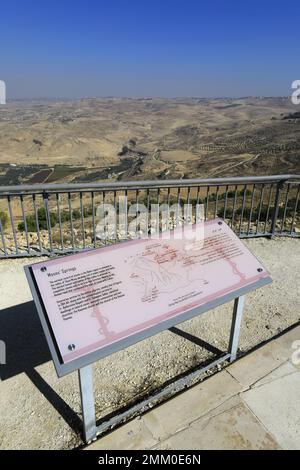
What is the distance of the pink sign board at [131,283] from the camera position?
2305 millimetres

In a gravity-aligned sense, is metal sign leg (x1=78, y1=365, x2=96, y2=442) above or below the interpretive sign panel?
below

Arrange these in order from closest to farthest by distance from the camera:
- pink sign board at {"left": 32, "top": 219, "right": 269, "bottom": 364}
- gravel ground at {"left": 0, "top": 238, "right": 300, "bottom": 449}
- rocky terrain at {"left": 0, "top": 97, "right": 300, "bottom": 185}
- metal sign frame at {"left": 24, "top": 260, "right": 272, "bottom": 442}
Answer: metal sign frame at {"left": 24, "top": 260, "right": 272, "bottom": 442} < pink sign board at {"left": 32, "top": 219, "right": 269, "bottom": 364} < gravel ground at {"left": 0, "top": 238, "right": 300, "bottom": 449} < rocky terrain at {"left": 0, "top": 97, "right": 300, "bottom": 185}

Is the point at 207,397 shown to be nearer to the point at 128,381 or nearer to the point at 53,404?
the point at 128,381

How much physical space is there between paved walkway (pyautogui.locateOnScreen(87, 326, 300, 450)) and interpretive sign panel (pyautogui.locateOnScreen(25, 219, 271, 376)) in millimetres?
802

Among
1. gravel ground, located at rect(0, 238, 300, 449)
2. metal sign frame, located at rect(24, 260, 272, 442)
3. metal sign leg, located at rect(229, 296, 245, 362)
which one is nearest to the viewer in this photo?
metal sign frame, located at rect(24, 260, 272, 442)

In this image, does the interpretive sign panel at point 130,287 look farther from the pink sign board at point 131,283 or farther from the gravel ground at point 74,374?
the gravel ground at point 74,374

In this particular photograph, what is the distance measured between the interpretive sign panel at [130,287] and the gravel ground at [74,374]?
39.2 inches

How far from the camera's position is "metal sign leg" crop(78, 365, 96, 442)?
7.82ft

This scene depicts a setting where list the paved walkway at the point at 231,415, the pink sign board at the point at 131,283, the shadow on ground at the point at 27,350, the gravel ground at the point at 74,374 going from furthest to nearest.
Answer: the shadow on ground at the point at 27,350 → the gravel ground at the point at 74,374 → the paved walkway at the point at 231,415 → the pink sign board at the point at 131,283

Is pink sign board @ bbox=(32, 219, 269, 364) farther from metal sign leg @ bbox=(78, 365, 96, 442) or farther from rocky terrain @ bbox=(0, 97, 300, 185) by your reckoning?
rocky terrain @ bbox=(0, 97, 300, 185)

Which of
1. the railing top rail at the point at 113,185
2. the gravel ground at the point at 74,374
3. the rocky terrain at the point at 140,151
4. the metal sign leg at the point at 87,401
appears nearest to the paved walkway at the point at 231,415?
the metal sign leg at the point at 87,401

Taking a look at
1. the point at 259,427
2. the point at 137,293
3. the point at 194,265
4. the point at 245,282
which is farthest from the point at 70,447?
the point at 245,282

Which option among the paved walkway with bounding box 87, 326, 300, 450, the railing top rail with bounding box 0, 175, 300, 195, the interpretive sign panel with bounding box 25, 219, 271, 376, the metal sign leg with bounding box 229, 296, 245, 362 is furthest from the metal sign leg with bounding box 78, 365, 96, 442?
the railing top rail with bounding box 0, 175, 300, 195
